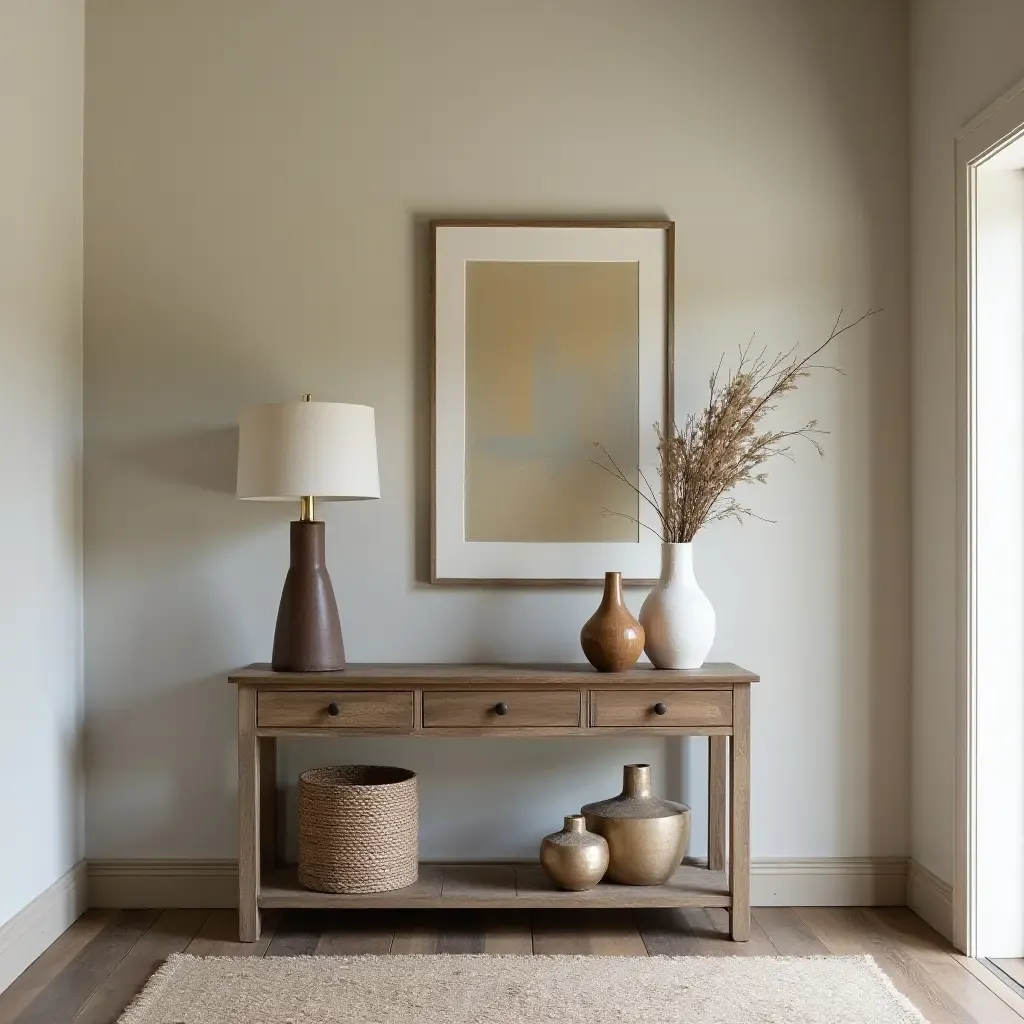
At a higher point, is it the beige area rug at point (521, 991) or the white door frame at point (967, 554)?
the white door frame at point (967, 554)

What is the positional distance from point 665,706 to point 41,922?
5.51ft

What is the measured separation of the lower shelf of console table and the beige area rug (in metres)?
0.15

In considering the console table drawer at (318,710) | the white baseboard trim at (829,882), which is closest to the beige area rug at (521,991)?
the white baseboard trim at (829,882)

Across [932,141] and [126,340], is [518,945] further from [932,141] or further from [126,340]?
[932,141]

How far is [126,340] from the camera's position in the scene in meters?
3.27

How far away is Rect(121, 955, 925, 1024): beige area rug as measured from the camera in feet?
7.95

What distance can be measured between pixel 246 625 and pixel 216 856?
67cm

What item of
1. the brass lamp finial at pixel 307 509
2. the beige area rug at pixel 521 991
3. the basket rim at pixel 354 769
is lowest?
the beige area rug at pixel 521 991

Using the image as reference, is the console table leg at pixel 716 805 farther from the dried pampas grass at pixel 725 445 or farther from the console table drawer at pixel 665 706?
the dried pampas grass at pixel 725 445

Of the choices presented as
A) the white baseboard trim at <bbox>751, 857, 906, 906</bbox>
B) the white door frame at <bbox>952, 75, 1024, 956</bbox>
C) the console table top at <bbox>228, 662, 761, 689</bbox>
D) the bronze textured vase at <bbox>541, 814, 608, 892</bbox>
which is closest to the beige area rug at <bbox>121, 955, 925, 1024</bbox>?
the bronze textured vase at <bbox>541, 814, 608, 892</bbox>

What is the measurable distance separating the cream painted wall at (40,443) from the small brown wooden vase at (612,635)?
1426 millimetres

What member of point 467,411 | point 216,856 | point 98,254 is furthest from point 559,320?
point 216,856

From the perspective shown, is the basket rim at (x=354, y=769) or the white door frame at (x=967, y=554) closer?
the white door frame at (x=967, y=554)

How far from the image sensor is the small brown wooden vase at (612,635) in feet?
9.69
